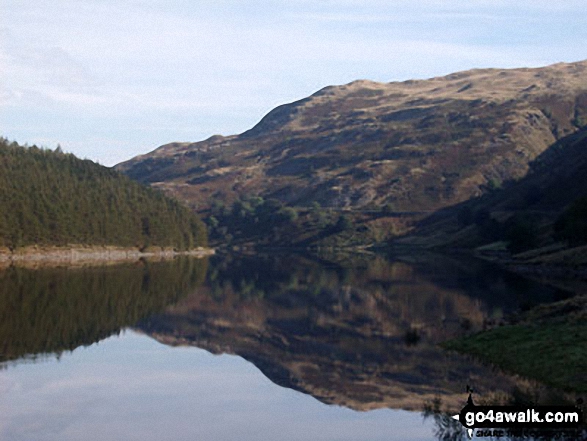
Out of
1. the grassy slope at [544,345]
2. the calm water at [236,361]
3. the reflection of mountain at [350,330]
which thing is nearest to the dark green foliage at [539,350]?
the grassy slope at [544,345]

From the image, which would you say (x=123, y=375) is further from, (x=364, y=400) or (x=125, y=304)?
(x=125, y=304)

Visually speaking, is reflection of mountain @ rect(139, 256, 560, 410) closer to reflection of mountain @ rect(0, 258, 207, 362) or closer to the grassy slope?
the grassy slope

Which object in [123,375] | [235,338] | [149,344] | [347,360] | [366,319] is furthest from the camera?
[366,319]

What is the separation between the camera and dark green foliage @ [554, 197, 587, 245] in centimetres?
13900

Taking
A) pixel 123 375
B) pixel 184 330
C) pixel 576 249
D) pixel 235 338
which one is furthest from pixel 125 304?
pixel 576 249

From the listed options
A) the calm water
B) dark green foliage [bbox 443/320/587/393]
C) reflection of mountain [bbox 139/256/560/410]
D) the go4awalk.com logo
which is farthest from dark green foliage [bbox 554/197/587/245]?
the go4awalk.com logo

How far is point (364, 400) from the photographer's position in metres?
41.7

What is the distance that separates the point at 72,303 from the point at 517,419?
65.3 meters

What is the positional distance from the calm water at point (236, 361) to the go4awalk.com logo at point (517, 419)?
1842 mm

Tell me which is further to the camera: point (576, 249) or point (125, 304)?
point (576, 249)

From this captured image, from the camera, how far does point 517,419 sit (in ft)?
103

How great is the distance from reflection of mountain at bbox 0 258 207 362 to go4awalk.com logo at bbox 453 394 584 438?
107 feet

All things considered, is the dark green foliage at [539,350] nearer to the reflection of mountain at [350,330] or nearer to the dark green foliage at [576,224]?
the reflection of mountain at [350,330]

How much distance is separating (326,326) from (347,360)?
2183 centimetres
